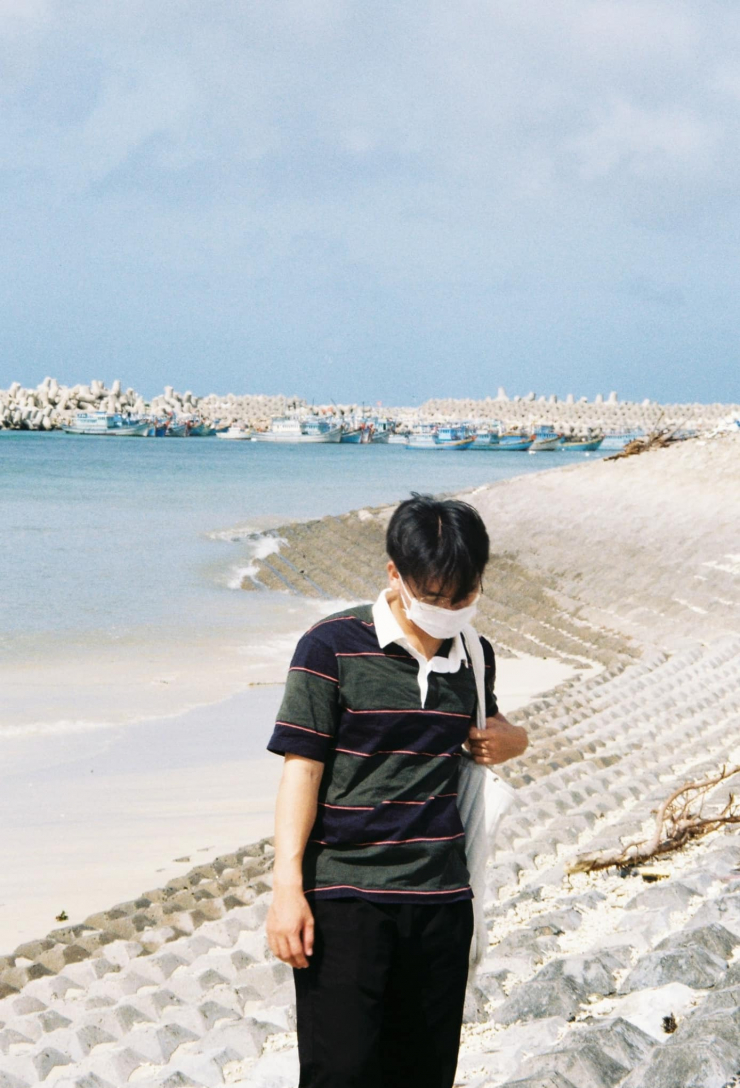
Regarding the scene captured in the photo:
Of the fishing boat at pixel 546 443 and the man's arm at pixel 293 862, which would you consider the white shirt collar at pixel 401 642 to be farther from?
the fishing boat at pixel 546 443

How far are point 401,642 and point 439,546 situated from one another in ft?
0.63

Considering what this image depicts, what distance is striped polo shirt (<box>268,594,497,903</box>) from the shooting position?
6.84 feet

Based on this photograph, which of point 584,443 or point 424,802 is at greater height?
point 424,802

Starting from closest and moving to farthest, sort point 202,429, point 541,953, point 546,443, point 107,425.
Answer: point 541,953
point 546,443
point 107,425
point 202,429

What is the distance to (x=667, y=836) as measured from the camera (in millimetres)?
5055

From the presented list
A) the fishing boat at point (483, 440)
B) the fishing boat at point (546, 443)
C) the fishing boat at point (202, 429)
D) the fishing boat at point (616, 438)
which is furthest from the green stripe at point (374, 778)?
the fishing boat at point (202, 429)

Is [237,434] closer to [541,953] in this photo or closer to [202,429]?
[202,429]

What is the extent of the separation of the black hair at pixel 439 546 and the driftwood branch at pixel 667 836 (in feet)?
9.15

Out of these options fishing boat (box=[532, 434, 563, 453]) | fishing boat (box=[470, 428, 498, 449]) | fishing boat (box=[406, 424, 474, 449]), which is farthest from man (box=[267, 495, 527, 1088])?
fishing boat (box=[470, 428, 498, 449])

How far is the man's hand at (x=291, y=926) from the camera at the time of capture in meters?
2.05

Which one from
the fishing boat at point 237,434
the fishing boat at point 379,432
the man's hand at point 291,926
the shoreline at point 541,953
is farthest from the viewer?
the fishing boat at point 237,434

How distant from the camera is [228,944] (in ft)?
15.1

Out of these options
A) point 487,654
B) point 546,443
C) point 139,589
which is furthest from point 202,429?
point 487,654

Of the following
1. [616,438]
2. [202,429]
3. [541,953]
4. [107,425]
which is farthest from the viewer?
[202,429]
